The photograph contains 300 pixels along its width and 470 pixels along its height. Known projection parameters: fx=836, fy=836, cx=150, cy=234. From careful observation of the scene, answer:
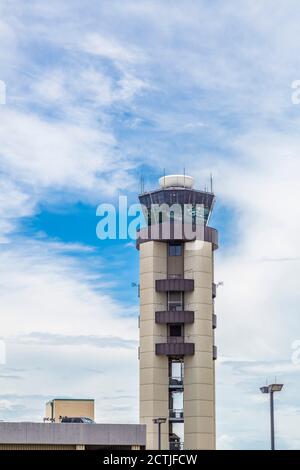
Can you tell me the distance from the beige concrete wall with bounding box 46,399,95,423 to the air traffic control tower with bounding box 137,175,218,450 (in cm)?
1814

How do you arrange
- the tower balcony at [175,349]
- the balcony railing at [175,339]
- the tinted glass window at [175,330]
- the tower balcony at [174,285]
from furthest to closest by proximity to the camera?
the tinted glass window at [175,330], the tower balcony at [174,285], the balcony railing at [175,339], the tower balcony at [175,349]

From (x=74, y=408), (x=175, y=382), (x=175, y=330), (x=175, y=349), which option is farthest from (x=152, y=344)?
(x=74, y=408)

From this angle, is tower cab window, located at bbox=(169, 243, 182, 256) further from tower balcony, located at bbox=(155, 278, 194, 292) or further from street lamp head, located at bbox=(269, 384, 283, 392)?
street lamp head, located at bbox=(269, 384, 283, 392)

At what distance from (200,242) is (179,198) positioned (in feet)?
21.7

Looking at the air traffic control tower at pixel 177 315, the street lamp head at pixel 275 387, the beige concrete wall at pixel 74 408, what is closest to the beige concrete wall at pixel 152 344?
the air traffic control tower at pixel 177 315

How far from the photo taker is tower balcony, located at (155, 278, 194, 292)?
10169 cm

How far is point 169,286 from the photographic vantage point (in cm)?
10188

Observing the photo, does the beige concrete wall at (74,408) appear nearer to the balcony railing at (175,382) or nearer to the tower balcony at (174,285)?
the balcony railing at (175,382)

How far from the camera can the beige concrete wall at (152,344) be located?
98.4m

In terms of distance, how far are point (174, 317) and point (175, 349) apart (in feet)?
12.8

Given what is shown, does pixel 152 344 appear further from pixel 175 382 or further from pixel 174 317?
pixel 175 382

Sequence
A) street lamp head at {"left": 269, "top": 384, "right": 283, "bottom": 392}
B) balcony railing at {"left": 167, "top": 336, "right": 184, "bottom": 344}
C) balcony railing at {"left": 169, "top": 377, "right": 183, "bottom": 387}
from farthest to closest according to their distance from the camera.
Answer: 1. balcony railing at {"left": 167, "top": 336, "right": 184, "bottom": 344}
2. balcony railing at {"left": 169, "top": 377, "right": 183, "bottom": 387}
3. street lamp head at {"left": 269, "top": 384, "right": 283, "bottom": 392}

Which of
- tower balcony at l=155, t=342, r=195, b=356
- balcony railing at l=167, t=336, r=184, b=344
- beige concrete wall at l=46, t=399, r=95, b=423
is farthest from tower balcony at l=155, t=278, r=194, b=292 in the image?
beige concrete wall at l=46, t=399, r=95, b=423
